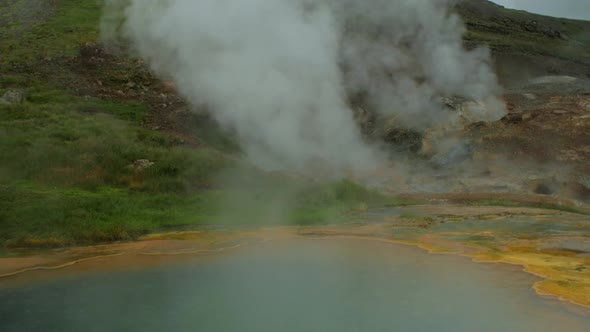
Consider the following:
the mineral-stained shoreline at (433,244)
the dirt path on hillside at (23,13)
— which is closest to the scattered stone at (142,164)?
the mineral-stained shoreline at (433,244)

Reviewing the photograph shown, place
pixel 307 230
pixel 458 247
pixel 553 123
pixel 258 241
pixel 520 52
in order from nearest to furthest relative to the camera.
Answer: pixel 458 247 < pixel 258 241 < pixel 307 230 < pixel 553 123 < pixel 520 52

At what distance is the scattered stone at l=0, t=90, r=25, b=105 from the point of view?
17.0 m

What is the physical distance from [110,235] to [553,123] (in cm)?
1416

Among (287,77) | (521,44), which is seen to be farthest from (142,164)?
(521,44)

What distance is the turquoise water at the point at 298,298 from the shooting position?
5.37 m

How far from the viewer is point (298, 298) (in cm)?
616

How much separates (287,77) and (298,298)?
12098mm

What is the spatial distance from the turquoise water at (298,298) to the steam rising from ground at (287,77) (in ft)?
30.1

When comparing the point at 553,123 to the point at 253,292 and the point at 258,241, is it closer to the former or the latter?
the point at 258,241

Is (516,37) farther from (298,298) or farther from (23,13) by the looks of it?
(298,298)

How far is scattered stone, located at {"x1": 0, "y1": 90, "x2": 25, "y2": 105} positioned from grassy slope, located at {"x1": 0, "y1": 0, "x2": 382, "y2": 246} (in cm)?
49

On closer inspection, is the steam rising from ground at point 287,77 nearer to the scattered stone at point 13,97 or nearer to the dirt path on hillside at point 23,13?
the scattered stone at point 13,97

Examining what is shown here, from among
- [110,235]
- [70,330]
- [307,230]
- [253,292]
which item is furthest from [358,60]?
[70,330]

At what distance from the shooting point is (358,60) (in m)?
23.1
